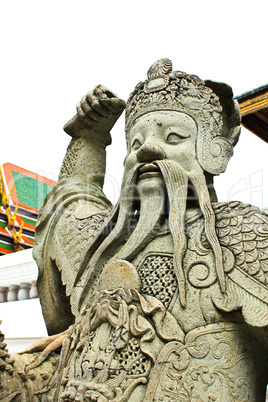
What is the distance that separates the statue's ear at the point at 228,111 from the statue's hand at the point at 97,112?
28.4 inches

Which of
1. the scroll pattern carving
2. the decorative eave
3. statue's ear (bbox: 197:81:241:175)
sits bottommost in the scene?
the scroll pattern carving

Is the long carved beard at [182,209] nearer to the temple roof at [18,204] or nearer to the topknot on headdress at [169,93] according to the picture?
the topknot on headdress at [169,93]

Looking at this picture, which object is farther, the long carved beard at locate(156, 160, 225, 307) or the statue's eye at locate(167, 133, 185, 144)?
the statue's eye at locate(167, 133, 185, 144)

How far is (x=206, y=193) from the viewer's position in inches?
86.0

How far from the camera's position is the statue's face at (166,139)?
2242 mm

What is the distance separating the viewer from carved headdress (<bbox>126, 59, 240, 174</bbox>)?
90.7 inches

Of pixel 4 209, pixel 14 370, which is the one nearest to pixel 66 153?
pixel 14 370

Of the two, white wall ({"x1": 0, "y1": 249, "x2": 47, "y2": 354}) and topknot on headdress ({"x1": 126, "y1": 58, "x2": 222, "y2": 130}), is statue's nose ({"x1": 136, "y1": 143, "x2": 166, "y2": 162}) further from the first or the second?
white wall ({"x1": 0, "y1": 249, "x2": 47, "y2": 354})

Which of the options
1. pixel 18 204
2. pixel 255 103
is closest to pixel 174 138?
pixel 255 103

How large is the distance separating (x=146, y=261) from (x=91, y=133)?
1390 mm

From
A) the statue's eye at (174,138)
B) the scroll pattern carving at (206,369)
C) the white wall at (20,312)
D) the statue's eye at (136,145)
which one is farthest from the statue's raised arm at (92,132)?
Answer: the white wall at (20,312)

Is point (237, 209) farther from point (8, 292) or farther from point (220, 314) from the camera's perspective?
point (8, 292)

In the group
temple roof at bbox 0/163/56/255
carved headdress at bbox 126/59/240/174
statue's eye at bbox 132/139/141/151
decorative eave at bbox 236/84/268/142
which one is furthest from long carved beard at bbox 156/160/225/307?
temple roof at bbox 0/163/56/255

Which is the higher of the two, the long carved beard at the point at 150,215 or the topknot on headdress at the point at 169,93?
the topknot on headdress at the point at 169,93
